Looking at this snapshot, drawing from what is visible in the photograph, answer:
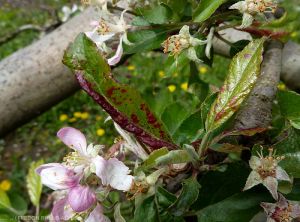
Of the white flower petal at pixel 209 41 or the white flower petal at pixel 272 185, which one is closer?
the white flower petal at pixel 272 185

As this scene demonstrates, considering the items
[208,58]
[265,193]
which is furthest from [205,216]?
[208,58]

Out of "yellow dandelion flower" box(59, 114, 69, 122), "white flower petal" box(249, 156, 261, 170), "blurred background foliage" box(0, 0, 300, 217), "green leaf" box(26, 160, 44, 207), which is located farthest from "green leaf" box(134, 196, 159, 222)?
"yellow dandelion flower" box(59, 114, 69, 122)

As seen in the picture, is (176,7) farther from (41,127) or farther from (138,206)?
(41,127)

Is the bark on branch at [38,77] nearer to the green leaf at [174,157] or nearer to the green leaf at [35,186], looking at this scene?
the green leaf at [35,186]

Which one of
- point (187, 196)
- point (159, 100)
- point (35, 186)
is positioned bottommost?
point (35, 186)

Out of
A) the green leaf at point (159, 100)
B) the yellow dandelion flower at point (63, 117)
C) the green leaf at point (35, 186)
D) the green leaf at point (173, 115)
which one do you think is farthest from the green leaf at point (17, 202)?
the yellow dandelion flower at point (63, 117)

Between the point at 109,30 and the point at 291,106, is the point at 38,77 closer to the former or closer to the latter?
the point at 109,30

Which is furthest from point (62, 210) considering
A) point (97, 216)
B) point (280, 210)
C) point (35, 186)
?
point (35, 186)
